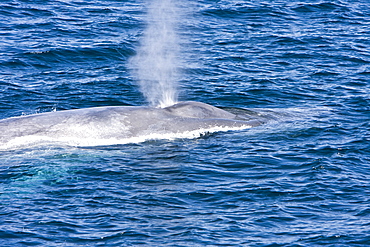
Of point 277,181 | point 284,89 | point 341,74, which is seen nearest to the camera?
point 277,181

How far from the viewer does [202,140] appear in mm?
19219

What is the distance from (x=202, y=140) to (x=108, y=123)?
3.02m

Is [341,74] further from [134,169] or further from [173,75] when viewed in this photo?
[134,169]

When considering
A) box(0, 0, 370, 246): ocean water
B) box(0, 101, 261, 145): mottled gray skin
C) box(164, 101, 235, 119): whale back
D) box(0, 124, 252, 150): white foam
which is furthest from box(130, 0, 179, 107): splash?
box(0, 124, 252, 150): white foam

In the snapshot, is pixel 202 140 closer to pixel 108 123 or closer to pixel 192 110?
pixel 192 110

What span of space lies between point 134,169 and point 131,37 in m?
17.8

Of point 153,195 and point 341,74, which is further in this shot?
point 341,74

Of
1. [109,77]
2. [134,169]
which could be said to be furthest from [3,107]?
[134,169]

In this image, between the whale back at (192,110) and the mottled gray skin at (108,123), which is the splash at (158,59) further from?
the mottled gray skin at (108,123)

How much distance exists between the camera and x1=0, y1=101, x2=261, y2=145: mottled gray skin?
60.7 feet

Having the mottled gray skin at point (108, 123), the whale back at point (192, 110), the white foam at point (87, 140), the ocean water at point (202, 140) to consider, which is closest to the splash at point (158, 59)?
the ocean water at point (202, 140)

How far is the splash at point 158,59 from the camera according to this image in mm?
26062

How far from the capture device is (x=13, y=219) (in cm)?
1388

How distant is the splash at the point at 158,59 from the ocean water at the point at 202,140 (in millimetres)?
266
